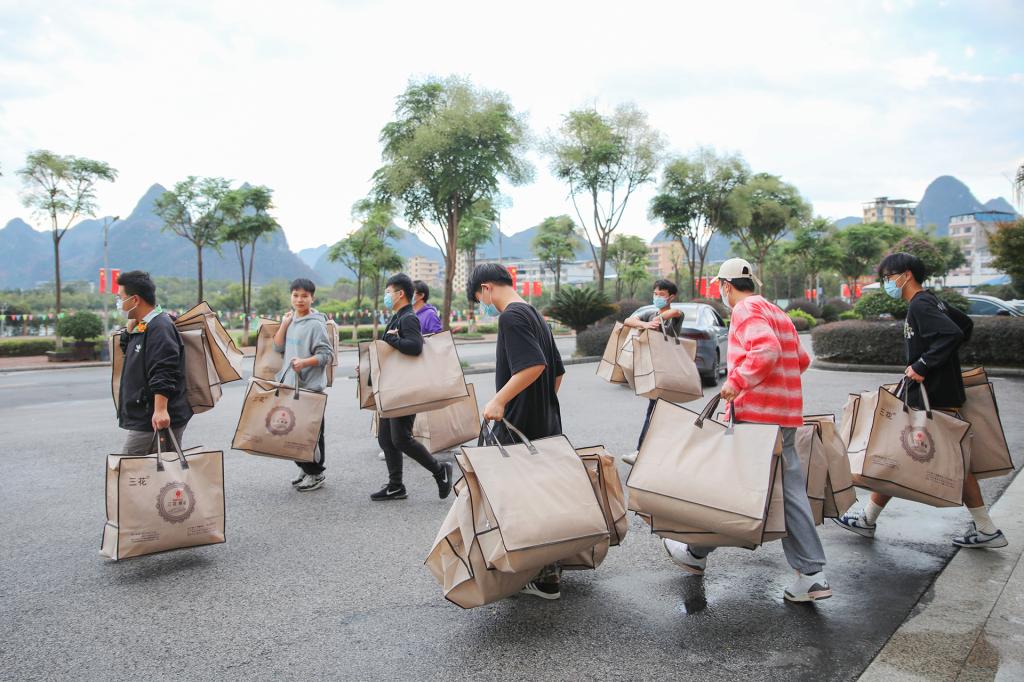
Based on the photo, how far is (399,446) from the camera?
549 centimetres

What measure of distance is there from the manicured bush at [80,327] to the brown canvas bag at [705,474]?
25.2 metres

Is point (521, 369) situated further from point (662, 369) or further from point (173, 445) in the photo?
point (662, 369)

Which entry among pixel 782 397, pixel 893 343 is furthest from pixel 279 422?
pixel 893 343

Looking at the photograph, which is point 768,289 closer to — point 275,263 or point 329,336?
point 329,336

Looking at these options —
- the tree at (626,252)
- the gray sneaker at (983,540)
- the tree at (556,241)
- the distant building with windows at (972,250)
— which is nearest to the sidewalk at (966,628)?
the gray sneaker at (983,540)

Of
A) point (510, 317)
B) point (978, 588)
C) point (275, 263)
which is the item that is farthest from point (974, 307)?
point (275, 263)

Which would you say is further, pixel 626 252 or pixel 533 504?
pixel 626 252

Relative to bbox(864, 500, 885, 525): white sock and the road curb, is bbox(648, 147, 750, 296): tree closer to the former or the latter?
the road curb

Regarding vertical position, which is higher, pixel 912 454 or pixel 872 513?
pixel 912 454

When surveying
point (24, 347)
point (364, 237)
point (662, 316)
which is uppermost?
point (364, 237)

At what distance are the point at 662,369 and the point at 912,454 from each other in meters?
2.78

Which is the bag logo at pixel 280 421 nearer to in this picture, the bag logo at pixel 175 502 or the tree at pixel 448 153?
the bag logo at pixel 175 502

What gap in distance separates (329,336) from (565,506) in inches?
155

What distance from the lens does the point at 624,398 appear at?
1133 cm
